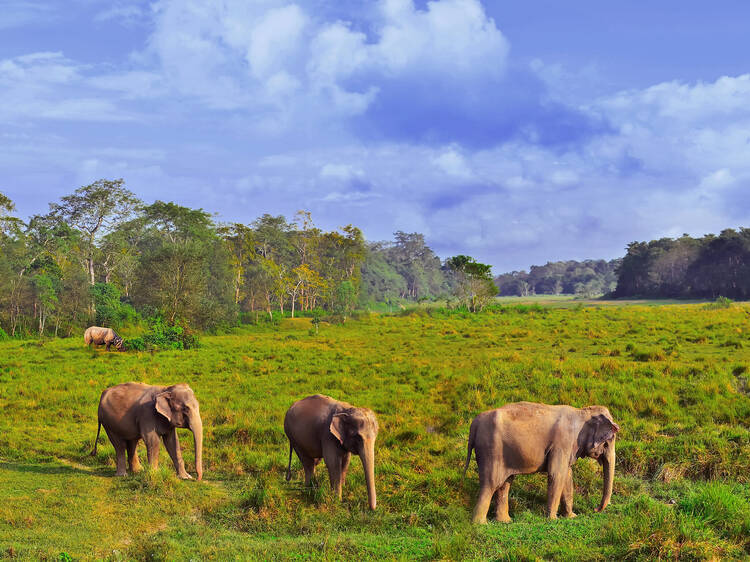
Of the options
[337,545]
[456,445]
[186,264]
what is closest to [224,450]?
[456,445]

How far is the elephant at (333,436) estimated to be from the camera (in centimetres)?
824

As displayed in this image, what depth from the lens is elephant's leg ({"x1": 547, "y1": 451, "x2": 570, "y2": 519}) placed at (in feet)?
25.8

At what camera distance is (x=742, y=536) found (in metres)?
6.20

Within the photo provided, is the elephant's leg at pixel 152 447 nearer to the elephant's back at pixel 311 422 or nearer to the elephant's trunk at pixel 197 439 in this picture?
the elephant's trunk at pixel 197 439

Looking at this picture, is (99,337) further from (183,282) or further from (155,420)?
(155,420)

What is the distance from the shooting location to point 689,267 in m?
85.4

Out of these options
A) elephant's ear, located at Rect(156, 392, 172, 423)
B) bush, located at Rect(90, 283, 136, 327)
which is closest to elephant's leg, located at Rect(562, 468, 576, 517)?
elephant's ear, located at Rect(156, 392, 172, 423)

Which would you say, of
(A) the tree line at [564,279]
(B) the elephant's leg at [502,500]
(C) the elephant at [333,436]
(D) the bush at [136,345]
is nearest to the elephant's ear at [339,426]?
(C) the elephant at [333,436]

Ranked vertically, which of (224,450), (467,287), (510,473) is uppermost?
(467,287)

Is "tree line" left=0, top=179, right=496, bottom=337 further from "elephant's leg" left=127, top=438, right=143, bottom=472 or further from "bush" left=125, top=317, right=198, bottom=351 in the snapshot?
"elephant's leg" left=127, top=438, right=143, bottom=472

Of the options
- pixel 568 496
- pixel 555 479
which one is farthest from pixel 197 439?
pixel 568 496

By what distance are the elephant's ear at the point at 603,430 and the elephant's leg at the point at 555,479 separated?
65cm

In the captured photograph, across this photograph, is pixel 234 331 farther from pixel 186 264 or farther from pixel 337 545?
pixel 337 545

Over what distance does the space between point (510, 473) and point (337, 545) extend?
279 centimetres
